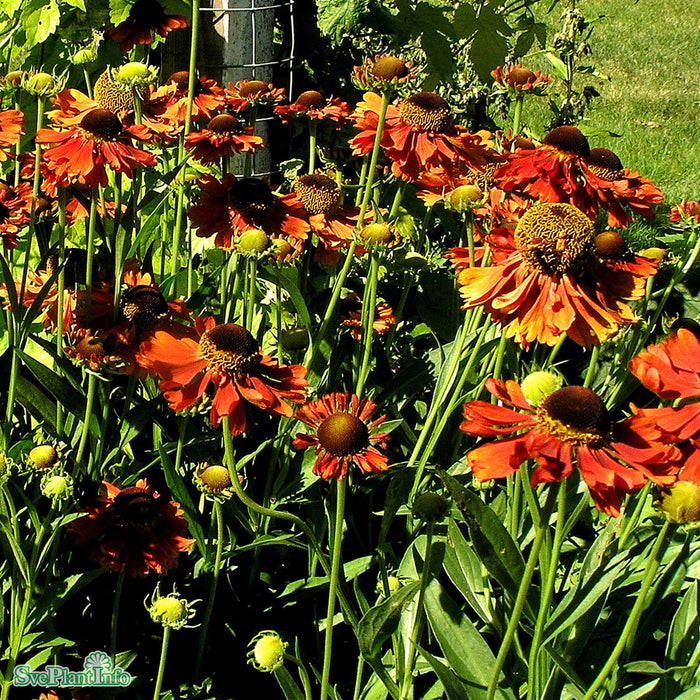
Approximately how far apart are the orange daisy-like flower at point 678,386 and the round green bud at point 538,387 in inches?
4.2

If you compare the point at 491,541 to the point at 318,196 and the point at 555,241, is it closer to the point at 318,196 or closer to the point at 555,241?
the point at 555,241

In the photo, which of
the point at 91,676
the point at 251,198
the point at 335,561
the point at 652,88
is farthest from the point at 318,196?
the point at 652,88

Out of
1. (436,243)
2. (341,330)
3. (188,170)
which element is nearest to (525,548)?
(341,330)

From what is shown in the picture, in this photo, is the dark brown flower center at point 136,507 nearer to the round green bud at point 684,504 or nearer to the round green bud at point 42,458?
the round green bud at point 42,458

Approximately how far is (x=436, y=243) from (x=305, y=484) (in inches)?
58.8

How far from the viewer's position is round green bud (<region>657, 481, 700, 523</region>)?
0.96 meters

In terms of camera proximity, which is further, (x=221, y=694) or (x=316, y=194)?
(x=316, y=194)

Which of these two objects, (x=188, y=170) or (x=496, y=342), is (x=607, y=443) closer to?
(x=496, y=342)

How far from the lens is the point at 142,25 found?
5.93ft

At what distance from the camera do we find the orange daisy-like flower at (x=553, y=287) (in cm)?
117

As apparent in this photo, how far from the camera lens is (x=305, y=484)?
1.59 meters

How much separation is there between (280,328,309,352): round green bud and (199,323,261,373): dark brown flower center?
0.43 metres

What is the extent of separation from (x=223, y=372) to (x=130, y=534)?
1.10ft

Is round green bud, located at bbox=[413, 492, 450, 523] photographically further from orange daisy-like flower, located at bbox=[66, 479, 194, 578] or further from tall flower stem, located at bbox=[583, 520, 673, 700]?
orange daisy-like flower, located at bbox=[66, 479, 194, 578]
